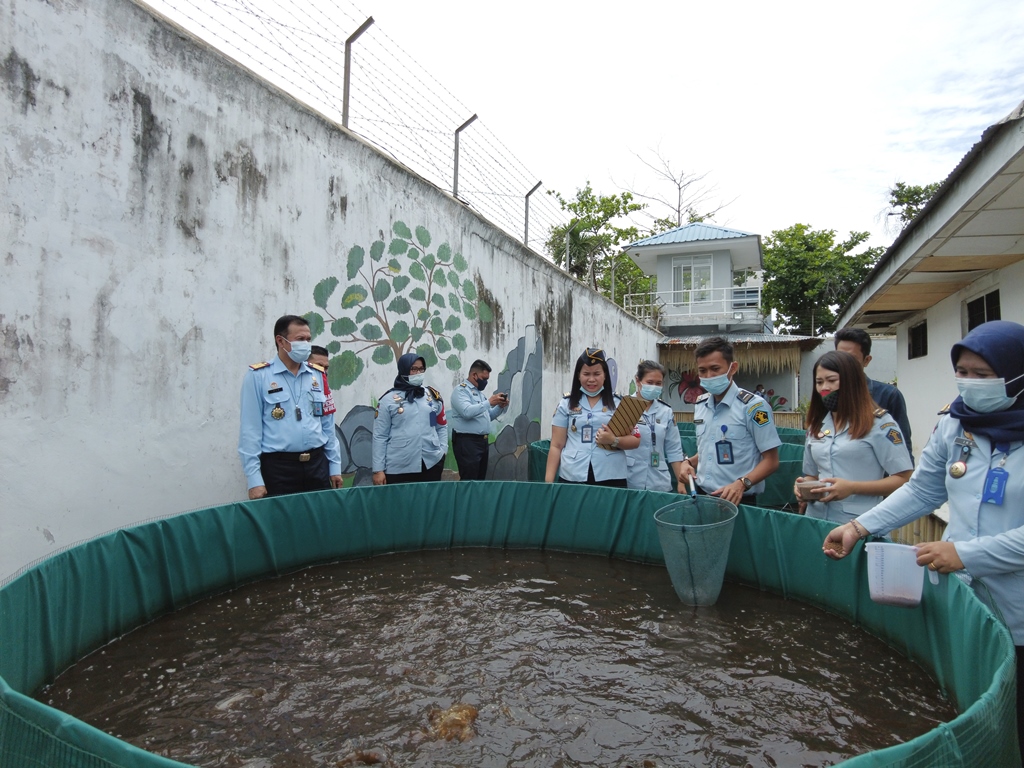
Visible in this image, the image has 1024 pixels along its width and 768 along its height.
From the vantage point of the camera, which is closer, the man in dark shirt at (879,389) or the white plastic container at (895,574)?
the white plastic container at (895,574)

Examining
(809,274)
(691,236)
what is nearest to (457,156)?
(691,236)

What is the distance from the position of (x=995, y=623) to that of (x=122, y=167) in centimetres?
406

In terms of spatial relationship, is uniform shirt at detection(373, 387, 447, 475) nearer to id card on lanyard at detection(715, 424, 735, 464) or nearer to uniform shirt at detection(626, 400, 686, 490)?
uniform shirt at detection(626, 400, 686, 490)

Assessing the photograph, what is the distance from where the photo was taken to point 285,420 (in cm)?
357

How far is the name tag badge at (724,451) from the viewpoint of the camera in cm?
349

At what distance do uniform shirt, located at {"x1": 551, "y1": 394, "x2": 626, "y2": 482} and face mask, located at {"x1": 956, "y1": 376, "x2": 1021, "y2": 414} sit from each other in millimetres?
2357

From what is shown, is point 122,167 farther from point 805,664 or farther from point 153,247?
point 805,664

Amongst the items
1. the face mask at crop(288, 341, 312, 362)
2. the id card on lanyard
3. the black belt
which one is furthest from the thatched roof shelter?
the face mask at crop(288, 341, 312, 362)

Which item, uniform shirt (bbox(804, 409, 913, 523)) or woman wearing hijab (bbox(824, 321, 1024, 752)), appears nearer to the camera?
woman wearing hijab (bbox(824, 321, 1024, 752))

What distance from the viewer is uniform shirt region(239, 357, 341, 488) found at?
343 cm

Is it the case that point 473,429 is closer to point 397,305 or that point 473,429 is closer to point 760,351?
point 397,305

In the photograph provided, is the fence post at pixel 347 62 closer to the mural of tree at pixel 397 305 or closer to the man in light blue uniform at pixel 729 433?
the mural of tree at pixel 397 305

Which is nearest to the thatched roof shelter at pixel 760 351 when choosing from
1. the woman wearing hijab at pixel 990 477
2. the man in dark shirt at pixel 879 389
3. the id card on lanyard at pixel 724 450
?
the man in dark shirt at pixel 879 389

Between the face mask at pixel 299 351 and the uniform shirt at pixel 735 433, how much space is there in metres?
2.24
